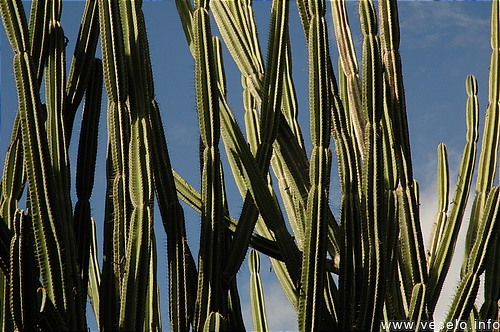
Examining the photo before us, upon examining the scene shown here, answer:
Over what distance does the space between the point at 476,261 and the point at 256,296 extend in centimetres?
156

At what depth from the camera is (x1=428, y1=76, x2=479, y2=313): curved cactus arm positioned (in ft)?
15.8

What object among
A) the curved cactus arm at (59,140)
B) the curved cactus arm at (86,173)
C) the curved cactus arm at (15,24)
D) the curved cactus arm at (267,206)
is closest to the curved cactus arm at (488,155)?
the curved cactus arm at (267,206)

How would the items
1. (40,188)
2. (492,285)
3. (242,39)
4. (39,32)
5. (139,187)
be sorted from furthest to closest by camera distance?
(242,39), (492,285), (39,32), (139,187), (40,188)

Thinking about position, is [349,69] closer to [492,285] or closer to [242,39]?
[242,39]

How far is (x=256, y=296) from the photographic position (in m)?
5.66

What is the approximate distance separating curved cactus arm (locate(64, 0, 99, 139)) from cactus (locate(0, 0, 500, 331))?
1 centimetres

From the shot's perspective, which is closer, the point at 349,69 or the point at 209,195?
the point at 209,195

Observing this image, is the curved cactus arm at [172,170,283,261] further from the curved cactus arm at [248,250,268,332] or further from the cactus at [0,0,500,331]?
the curved cactus arm at [248,250,268,332]

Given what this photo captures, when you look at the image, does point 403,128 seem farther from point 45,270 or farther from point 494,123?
point 45,270

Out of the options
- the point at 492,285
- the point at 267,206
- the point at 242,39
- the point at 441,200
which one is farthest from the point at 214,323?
the point at 441,200

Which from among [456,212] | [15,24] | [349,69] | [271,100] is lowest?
[456,212]

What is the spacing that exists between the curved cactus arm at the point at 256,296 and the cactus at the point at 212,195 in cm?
50

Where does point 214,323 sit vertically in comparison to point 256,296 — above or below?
below

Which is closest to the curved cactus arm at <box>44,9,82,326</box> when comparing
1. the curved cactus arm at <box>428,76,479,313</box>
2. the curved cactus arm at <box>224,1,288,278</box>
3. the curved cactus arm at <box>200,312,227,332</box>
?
the curved cactus arm at <box>200,312,227,332</box>
